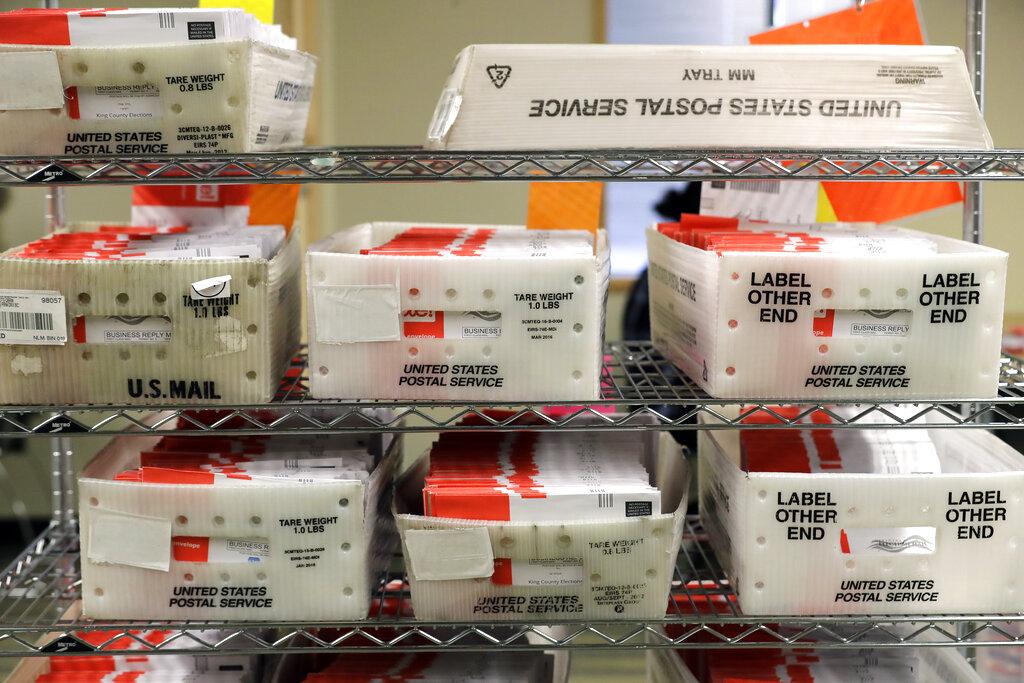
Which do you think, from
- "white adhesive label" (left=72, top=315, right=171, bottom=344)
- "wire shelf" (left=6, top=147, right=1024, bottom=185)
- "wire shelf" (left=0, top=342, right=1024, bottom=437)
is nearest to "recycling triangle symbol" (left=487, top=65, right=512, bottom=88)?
"wire shelf" (left=6, top=147, right=1024, bottom=185)

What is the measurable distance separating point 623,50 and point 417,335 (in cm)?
48

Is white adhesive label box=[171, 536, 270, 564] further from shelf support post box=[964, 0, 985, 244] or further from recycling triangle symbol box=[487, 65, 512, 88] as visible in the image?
shelf support post box=[964, 0, 985, 244]

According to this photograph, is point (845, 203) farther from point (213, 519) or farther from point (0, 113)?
point (0, 113)

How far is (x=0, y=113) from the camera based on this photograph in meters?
1.27

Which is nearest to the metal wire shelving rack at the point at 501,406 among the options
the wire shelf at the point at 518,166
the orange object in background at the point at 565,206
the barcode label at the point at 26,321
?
the wire shelf at the point at 518,166

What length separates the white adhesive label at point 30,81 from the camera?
1.24 m

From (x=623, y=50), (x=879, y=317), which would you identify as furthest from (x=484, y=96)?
(x=879, y=317)

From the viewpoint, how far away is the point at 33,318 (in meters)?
1.25

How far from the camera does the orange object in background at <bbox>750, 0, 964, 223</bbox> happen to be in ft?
5.02

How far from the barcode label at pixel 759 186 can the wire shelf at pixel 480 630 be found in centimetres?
65

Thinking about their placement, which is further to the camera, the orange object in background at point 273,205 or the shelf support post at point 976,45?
the orange object in background at point 273,205

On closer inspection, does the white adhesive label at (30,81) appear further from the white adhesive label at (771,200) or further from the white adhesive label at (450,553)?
the white adhesive label at (771,200)

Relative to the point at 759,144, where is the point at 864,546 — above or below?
below

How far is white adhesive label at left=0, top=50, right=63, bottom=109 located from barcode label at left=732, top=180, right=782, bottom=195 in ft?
3.51
